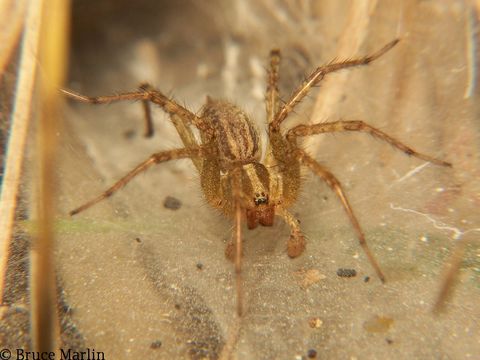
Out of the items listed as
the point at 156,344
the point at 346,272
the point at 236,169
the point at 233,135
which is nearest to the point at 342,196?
the point at 346,272

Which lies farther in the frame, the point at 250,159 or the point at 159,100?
the point at 250,159

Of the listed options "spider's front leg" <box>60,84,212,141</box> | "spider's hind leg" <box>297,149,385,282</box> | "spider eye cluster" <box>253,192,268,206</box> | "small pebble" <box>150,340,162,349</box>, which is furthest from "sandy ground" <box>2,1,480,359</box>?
"spider's front leg" <box>60,84,212,141</box>

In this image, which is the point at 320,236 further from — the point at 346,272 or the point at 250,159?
the point at 250,159

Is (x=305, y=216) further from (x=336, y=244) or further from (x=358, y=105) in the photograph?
(x=358, y=105)

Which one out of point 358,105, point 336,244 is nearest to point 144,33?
point 358,105

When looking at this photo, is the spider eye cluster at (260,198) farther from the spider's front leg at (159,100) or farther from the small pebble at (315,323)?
the small pebble at (315,323)

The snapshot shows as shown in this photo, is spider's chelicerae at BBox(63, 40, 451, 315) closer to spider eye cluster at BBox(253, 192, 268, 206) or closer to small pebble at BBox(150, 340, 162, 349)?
spider eye cluster at BBox(253, 192, 268, 206)
